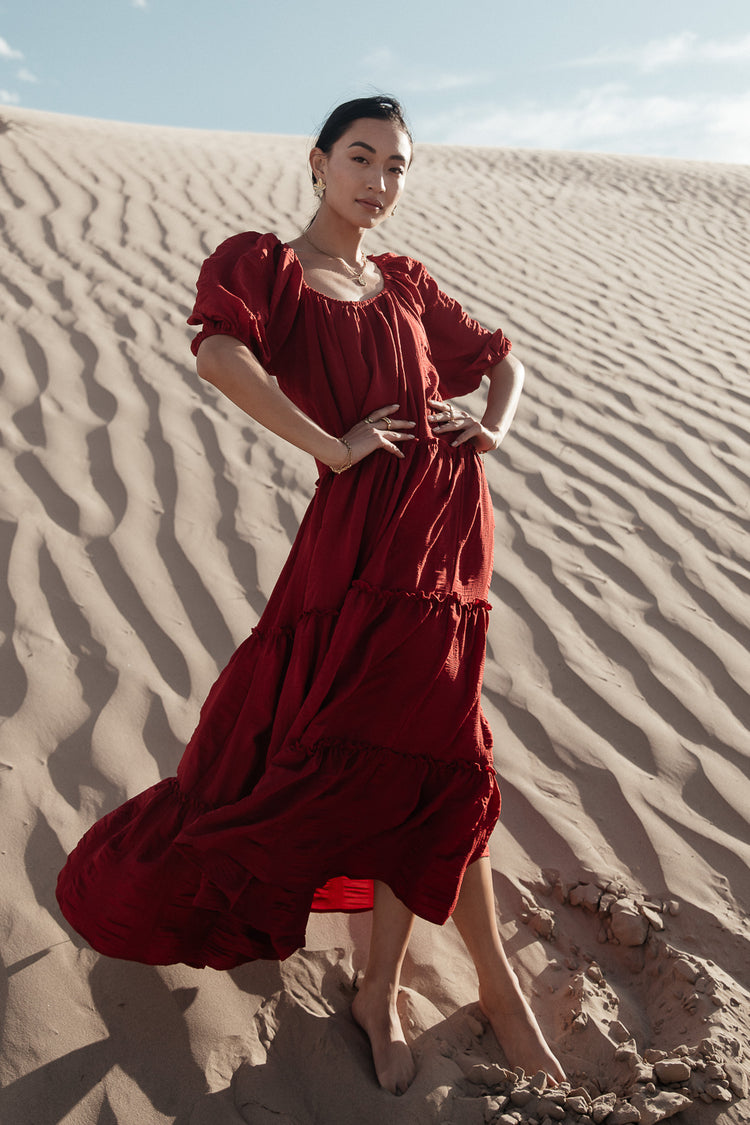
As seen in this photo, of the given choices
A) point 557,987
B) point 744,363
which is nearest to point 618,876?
point 557,987

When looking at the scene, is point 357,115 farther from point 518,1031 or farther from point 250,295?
point 518,1031

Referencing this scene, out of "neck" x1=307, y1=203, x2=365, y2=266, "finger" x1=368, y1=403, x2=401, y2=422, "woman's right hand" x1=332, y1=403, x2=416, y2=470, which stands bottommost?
"woman's right hand" x1=332, y1=403, x2=416, y2=470

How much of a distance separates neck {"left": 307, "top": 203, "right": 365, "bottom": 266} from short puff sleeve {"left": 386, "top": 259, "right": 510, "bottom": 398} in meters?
0.17

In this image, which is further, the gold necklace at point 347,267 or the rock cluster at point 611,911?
the rock cluster at point 611,911

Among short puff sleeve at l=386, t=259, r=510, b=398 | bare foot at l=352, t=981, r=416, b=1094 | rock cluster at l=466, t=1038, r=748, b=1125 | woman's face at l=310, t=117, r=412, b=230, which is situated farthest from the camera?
short puff sleeve at l=386, t=259, r=510, b=398

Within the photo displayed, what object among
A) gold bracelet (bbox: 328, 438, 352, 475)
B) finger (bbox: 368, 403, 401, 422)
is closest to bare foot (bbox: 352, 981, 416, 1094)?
gold bracelet (bbox: 328, 438, 352, 475)

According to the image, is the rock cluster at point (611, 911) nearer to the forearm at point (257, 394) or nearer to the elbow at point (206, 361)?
the forearm at point (257, 394)

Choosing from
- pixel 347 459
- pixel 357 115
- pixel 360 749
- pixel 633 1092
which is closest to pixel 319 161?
pixel 357 115

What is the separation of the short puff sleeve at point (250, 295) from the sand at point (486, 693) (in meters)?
1.25

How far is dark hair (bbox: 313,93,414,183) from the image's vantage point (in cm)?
205

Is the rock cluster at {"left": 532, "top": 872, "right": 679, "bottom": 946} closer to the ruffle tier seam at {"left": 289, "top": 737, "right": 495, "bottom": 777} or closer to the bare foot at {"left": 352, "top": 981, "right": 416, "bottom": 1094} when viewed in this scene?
the bare foot at {"left": 352, "top": 981, "right": 416, "bottom": 1094}

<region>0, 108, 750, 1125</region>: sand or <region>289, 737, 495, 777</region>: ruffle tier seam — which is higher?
<region>289, 737, 495, 777</region>: ruffle tier seam

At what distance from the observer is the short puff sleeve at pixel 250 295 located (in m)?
1.86

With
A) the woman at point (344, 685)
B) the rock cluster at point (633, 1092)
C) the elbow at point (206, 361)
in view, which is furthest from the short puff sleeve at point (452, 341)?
the rock cluster at point (633, 1092)
